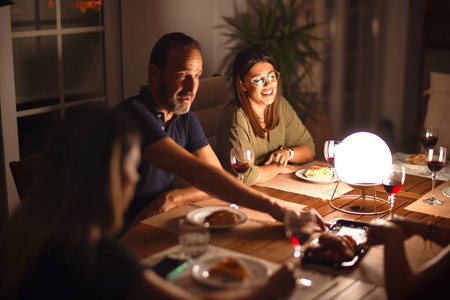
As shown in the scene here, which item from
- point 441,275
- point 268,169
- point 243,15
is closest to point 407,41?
point 243,15

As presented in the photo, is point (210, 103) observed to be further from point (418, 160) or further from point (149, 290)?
point (149, 290)

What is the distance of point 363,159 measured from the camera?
7.15 feet

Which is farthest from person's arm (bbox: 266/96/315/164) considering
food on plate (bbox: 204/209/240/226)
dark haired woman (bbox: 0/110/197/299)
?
dark haired woman (bbox: 0/110/197/299)

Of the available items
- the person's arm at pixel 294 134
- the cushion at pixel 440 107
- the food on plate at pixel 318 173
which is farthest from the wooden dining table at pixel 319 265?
the cushion at pixel 440 107

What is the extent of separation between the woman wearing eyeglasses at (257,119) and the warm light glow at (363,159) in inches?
21.5

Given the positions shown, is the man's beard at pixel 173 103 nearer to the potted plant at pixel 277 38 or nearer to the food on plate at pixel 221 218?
the food on plate at pixel 221 218

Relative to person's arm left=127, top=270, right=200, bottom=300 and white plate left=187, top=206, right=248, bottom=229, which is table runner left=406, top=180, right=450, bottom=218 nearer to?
white plate left=187, top=206, right=248, bottom=229

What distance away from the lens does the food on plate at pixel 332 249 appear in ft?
5.49

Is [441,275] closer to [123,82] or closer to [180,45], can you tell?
[180,45]

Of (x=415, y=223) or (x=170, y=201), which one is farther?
(x=170, y=201)

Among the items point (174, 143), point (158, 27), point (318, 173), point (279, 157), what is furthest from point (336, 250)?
point (158, 27)

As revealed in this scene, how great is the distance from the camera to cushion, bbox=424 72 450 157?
147 inches

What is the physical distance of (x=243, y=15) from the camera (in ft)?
14.2

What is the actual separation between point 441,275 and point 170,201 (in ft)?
3.55
